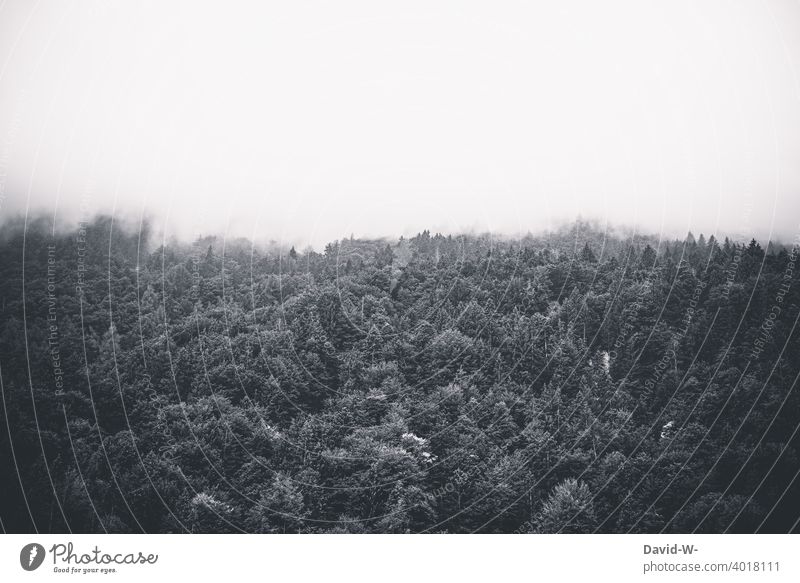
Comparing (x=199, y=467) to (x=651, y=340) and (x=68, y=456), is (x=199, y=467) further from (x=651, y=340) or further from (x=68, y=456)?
(x=651, y=340)

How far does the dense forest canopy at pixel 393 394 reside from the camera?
1561 inches

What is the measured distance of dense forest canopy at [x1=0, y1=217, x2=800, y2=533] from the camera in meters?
39.7

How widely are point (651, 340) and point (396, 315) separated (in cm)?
2610

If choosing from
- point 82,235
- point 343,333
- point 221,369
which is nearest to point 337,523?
point 221,369
